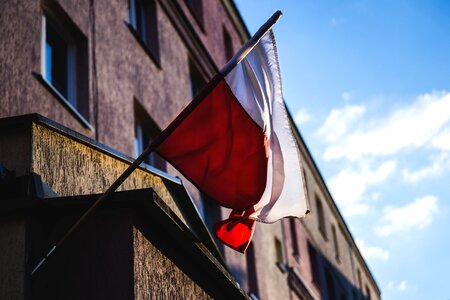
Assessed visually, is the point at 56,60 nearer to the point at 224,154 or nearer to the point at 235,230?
the point at 235,230

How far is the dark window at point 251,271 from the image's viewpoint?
59.2ft

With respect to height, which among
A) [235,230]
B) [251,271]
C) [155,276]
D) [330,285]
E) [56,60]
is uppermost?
[330,285]

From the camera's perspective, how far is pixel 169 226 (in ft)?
22.6

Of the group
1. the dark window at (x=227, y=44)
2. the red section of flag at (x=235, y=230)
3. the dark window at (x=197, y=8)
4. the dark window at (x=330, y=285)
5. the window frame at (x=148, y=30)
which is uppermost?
the dark window at (x=227, y=44)

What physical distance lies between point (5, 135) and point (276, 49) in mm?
2353

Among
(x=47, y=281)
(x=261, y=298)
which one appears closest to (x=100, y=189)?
(x=47, y=281)

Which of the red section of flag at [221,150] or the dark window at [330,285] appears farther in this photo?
the dark window at [330,285]

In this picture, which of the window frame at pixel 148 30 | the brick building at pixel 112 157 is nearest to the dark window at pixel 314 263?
the brick building at pixel 112 157

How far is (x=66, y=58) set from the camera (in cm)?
1269

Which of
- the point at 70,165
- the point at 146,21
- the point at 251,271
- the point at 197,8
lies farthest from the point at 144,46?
the point at 70,165

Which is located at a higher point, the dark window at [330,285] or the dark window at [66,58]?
the dark window at [330,285]

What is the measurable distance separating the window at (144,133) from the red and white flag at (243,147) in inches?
258

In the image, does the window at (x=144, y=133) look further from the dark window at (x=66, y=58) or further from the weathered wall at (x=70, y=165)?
the weathered wall at (x=70, y=165)

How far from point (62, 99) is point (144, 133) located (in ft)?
11.5
